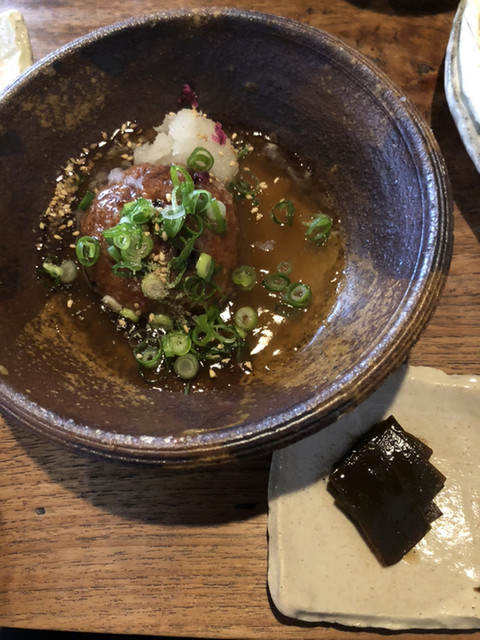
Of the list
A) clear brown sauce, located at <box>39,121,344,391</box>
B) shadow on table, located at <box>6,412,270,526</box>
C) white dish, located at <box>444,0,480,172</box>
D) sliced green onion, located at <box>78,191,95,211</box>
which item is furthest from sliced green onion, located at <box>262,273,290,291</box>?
white dish, located at <box>444,0,480,172</box>

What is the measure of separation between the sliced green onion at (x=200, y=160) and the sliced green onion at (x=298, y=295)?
59 centimetres

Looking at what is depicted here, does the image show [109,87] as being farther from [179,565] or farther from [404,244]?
[179,565]

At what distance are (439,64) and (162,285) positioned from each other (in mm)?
1777

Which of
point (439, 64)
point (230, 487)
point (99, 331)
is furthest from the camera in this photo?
point (439, 64)

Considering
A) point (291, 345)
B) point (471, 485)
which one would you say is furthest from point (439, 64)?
point (471, 485)

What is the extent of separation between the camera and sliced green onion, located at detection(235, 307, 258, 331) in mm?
2014

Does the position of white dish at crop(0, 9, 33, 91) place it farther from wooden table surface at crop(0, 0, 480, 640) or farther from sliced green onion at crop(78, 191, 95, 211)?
wooden table surface at crop(0, 0, 480, 640)

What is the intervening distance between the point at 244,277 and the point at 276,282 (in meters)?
0.13

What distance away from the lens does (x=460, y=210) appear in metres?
2.25

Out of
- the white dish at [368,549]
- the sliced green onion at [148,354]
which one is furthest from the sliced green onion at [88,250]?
the white dish at [368,549]

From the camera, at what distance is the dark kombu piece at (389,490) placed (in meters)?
1.77

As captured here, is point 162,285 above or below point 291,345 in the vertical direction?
above

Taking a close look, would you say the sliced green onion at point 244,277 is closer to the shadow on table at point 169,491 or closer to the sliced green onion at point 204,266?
the sliced green onion at point 204,266

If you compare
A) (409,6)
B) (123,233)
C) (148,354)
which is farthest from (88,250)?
(409,6)
